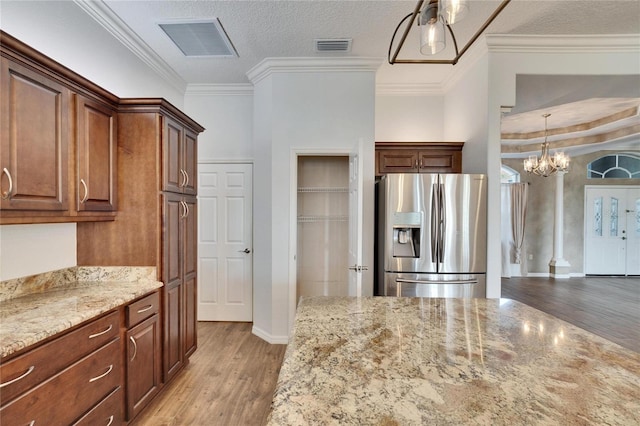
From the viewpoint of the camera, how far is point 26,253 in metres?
1.90

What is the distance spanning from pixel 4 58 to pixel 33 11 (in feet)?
2.76

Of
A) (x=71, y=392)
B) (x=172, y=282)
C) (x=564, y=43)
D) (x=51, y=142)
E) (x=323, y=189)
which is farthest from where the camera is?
(x=323, y=189)

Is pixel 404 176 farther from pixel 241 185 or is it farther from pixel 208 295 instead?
pixel 208 295

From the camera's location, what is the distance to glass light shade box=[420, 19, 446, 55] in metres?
1.35

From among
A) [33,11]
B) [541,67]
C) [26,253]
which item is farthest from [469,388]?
[541,67]

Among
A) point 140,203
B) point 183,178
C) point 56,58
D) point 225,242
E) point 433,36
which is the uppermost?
point 56,58

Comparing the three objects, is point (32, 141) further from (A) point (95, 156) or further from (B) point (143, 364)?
(B) point (143, 364)

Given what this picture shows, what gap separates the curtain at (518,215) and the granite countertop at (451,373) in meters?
6.26

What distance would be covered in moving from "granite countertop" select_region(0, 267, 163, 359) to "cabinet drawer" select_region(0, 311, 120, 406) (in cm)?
5

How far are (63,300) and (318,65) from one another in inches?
119

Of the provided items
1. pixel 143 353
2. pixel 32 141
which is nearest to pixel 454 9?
pixel 32 141

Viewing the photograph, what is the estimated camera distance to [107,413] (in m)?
1.75

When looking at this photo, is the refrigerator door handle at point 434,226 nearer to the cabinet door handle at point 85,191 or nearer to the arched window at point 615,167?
the cabinet door handle at point 85,191

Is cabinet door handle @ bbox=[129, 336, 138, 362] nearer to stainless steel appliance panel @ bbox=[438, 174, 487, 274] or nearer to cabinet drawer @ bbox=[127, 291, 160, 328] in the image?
cabinet drawer @ bbox=[127, 291, 160, 328]
